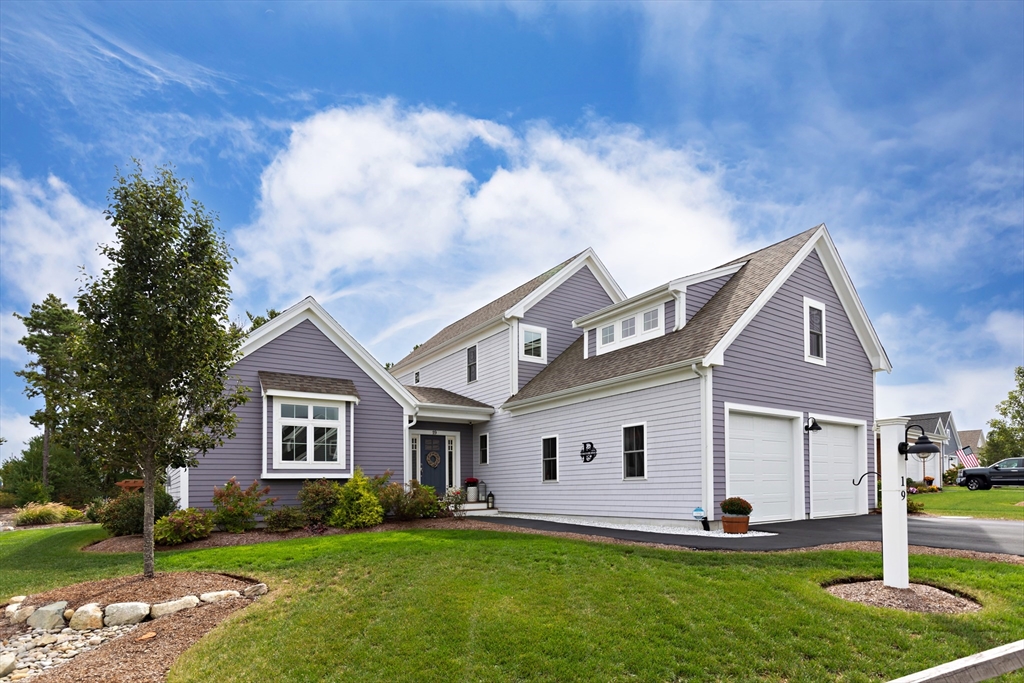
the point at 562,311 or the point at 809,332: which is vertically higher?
the point at 562,311

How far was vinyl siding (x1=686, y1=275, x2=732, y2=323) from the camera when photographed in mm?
17166

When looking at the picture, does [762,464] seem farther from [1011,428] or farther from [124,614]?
[1011,428]

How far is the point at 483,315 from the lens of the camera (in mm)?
26797

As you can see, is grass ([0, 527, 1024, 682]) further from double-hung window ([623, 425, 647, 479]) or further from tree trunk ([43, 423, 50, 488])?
tree trunk ([43, 423, 50, 488])

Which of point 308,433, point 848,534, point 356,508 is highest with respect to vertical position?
point 308,433

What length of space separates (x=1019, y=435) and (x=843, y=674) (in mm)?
52863

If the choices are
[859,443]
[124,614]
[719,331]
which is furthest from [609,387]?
[124,614]

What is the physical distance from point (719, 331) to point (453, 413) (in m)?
10.1

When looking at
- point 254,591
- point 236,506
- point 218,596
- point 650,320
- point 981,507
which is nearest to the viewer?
point 218,596


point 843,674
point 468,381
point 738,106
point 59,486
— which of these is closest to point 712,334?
point 738,106

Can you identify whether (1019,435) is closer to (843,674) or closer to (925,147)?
(925,147)

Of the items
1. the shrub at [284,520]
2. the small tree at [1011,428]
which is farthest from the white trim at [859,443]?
the small tree at [1011,428]

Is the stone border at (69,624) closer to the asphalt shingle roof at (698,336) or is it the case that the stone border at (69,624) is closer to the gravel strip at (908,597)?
the gravel strip at (908,597)

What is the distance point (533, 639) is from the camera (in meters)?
6.29
